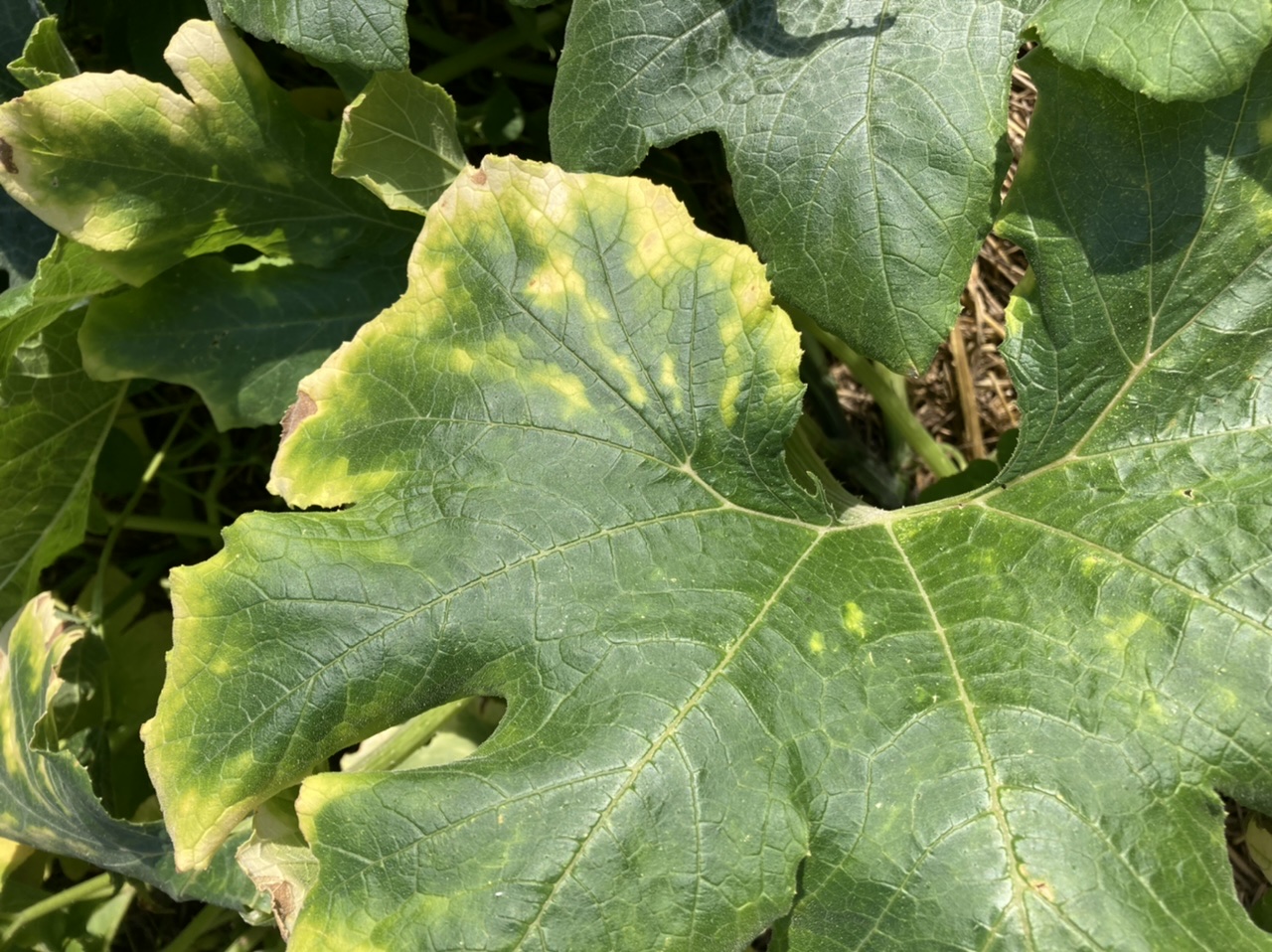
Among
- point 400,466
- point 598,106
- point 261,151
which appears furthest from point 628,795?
point 261,151

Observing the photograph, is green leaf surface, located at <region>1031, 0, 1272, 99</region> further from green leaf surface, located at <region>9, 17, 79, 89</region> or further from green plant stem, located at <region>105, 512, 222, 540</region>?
green plant stem, located at <region>105, 512, 222, 540</region>

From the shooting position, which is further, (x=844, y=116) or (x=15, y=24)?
(x=15, y=24)

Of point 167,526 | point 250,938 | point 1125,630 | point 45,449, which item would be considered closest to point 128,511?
point 167,526

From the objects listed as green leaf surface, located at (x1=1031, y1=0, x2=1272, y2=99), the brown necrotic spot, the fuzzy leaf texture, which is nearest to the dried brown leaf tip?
the fuzzy leaf texture

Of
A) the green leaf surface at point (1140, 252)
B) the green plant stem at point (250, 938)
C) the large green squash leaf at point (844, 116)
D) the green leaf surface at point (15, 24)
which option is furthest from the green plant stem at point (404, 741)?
the green leaf surface at point (15, 24)

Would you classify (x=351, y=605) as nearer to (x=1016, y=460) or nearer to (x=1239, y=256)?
(x=1016, y=460)

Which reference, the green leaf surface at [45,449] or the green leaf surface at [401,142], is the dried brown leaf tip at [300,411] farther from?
the green leaf surface at [45,449]

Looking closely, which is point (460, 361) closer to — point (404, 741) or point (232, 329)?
point (232, 329)
